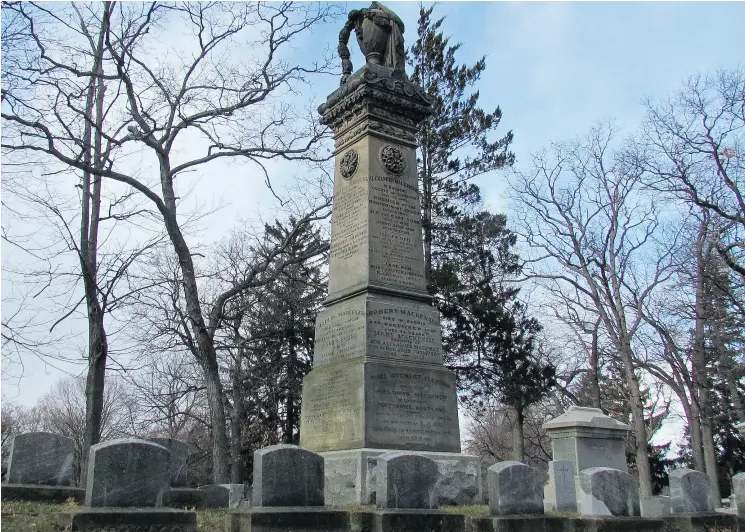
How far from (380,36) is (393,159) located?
2593 millimetres

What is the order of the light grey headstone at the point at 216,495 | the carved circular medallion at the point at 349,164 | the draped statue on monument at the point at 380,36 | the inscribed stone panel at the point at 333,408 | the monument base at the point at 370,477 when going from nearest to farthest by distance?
the monument base at the point at 370,477 < the light grey headstone at the point at 216,495 < the inscribed stone panel at the point at 333,408 < the carved circular medallion at the point at 349,164 < the draped statue on monument at the point at 380,36

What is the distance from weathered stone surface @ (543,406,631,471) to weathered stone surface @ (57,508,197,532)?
10.5 meters

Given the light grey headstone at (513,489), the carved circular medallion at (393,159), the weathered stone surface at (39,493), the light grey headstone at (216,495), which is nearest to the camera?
the light grey headstone at (513,489)

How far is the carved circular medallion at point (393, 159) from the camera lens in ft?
37.2

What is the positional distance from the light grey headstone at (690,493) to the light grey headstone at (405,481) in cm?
403

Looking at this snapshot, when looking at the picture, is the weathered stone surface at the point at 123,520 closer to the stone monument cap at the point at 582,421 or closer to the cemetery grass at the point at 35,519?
the cemetery grass at the point at 35,519

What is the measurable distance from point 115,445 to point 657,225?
2479cm

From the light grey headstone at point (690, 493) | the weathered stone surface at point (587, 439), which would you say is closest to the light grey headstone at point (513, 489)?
the light grey headstone at point (690, 493)

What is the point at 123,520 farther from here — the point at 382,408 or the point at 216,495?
the point at 382,408

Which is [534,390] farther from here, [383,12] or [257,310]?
[383,12]

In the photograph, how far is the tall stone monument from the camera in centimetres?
945

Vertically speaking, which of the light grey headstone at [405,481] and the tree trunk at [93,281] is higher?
the tree trunk at [93,281]

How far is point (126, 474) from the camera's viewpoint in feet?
16.9

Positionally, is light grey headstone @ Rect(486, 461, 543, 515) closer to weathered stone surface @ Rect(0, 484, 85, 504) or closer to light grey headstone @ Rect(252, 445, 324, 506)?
light grey headstone @ Rect(252, 445, 324, 506)
